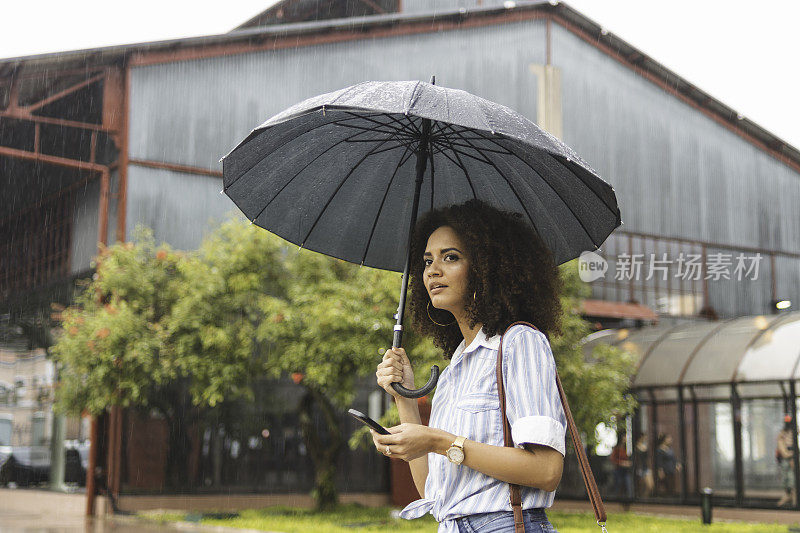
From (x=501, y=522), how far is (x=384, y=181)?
1.75 metres

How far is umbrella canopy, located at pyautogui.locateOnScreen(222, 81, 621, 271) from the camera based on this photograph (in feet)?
11.6

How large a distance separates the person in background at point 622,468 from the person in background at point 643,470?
173 millimetres

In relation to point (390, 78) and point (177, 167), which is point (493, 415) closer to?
point (177, 167)

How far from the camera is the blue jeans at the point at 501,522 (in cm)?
256

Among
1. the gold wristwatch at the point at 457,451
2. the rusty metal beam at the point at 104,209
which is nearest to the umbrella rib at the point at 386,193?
the gold wristwatch at the point at 457,451

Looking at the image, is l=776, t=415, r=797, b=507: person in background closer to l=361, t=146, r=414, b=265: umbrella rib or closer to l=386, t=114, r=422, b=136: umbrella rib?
l=361, t=146, r=414, b=265: umbrella rib

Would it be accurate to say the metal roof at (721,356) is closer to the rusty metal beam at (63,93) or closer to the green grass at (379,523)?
the green grass at (379,523)

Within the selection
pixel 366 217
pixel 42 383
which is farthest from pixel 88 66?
pixel 366 217

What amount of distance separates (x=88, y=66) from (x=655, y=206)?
14.5 metres

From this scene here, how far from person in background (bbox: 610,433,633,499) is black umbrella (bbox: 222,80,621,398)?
17.8 metres

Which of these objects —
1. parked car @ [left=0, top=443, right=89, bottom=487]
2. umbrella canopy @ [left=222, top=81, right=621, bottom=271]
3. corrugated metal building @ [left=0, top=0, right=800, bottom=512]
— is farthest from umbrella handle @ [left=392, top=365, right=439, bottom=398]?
parked car @ [left=0, top=443, right=89, bottom=487]

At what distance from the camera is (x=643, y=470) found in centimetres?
2077

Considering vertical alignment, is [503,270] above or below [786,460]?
above

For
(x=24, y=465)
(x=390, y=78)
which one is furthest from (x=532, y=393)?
(x=24, y=465)
